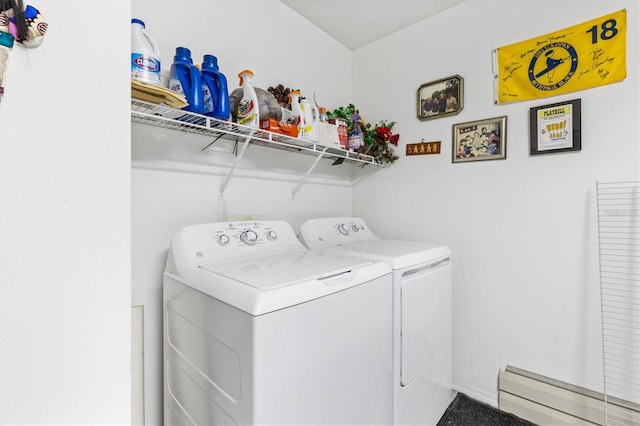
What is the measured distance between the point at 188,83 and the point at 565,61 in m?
2.00

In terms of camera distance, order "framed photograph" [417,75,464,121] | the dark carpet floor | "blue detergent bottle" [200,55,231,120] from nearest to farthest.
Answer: "blue detergent bottle" [200,55,231,120] → the dark carpet floor → "framed photograph" [417,75,464,121]

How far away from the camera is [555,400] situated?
65.5 inches

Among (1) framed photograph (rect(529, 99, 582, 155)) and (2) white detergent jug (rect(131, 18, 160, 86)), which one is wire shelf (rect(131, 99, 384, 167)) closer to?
(2) white detergent jug (rect(131, 18, 160, 86))

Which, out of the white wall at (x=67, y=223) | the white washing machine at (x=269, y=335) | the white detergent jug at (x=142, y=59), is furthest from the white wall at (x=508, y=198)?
the white wall at (x=67, y=223)

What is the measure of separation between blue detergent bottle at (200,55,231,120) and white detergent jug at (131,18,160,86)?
0.22 meters

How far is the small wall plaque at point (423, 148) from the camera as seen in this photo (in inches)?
83.7

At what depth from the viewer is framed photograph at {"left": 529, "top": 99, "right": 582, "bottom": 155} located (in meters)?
1.62

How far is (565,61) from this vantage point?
166 cm

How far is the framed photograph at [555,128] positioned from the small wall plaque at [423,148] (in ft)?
1.82

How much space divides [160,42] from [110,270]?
4.33 feet

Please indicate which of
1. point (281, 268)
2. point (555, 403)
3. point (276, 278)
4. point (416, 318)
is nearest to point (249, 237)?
point (281, 268)

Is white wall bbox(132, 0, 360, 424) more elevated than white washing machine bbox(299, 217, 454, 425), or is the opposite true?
white wall bbox(132, 0, 360, 424)

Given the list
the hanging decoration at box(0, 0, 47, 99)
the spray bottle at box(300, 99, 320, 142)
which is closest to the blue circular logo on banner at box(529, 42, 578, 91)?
the spray bottle at box(300, 99, 320, 142)

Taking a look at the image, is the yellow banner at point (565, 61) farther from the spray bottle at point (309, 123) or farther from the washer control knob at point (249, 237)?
the washer control knob at point (249, 237)
